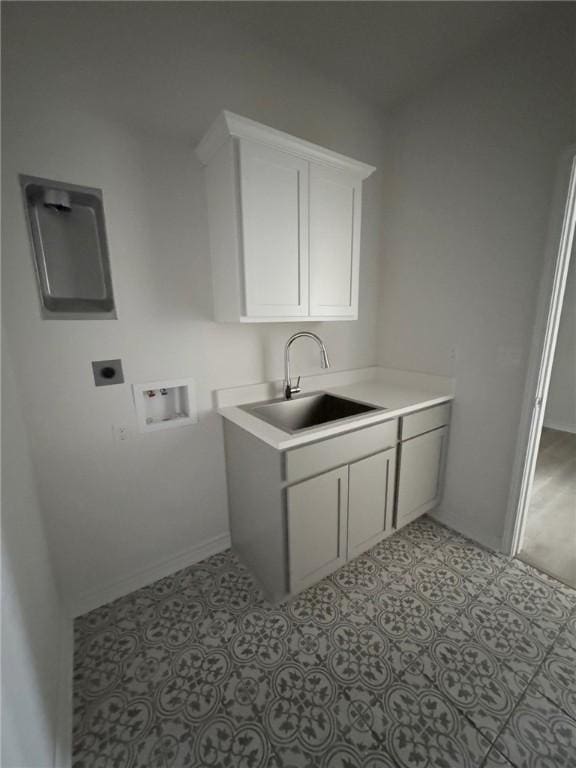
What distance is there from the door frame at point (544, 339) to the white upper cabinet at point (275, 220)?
3.01 feet

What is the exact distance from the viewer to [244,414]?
1.61 meters

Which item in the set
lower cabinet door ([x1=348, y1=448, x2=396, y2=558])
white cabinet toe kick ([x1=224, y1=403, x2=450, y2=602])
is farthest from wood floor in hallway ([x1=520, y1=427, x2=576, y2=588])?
lower cabinet door ([x1=348, y1=448, x2=396, y2=558])

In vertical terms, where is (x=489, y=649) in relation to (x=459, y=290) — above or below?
below

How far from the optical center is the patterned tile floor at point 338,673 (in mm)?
997

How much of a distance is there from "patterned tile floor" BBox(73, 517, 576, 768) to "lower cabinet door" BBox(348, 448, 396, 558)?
202mm

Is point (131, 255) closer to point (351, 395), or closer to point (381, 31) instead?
point (351, 395)

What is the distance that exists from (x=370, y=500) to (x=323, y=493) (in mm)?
376

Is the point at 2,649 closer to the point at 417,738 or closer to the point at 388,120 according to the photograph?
the point at 417,738

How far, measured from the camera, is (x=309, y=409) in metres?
1.96

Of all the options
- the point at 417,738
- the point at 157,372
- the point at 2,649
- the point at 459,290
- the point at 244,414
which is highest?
the point at 459,290

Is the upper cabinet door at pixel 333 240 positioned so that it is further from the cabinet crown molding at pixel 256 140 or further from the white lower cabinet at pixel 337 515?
the white lower cabinet at pixel 337 515

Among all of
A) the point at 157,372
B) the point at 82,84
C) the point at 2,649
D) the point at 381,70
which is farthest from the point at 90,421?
the point at 381,70

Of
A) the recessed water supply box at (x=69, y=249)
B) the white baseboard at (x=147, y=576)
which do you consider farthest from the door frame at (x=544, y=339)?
the recessed water supply box at (x=69, y=249)

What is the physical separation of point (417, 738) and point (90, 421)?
1717mm
